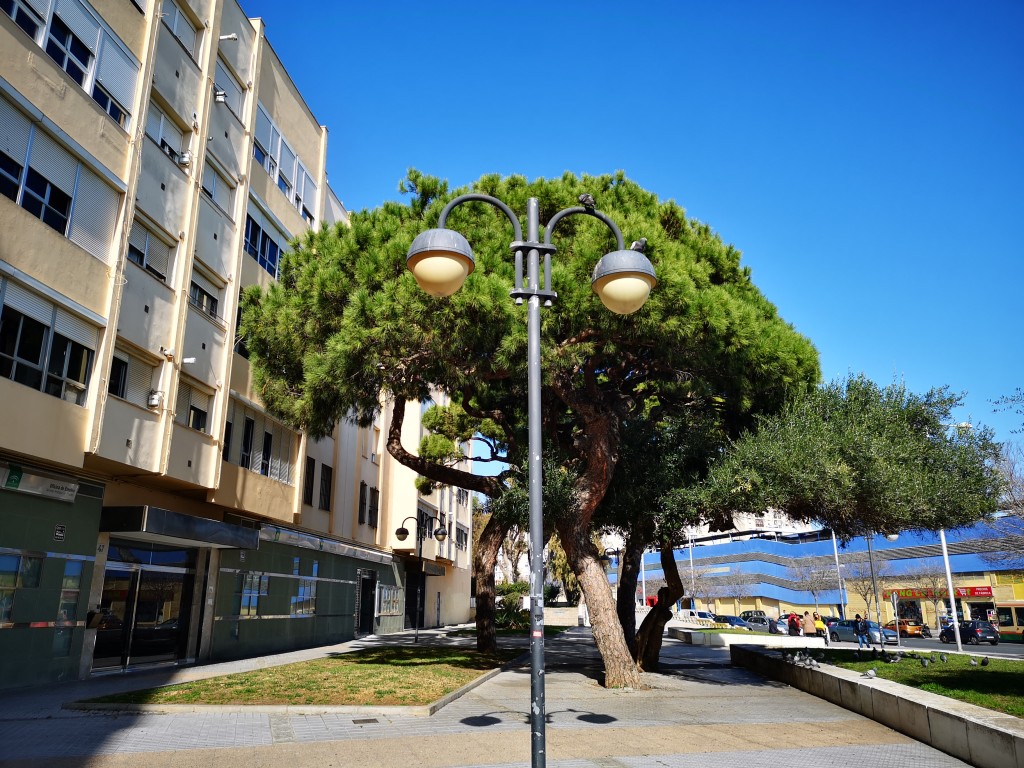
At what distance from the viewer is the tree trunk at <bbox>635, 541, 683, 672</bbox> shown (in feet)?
55.3

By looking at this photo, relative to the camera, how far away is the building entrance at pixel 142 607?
1505 cm

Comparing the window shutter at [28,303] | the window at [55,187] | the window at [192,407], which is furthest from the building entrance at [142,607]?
the window at [55,187]

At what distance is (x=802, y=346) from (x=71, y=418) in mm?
14100

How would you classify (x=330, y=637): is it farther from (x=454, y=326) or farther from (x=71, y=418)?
(x=454, y=326)

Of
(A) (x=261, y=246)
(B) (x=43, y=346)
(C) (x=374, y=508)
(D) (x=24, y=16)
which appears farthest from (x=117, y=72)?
(C) (x=374, y=508)

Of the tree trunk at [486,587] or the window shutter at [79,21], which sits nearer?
the window shutter at [79,21]

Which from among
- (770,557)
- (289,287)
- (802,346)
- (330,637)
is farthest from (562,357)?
(770,557)

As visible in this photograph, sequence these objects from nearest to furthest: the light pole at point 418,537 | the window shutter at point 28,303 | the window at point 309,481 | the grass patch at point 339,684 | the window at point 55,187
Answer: the grass patch at point 339,684, the window shutter at point 28,303, the window at point 55,187, the window at point 309,481, the light pole at point 418,537

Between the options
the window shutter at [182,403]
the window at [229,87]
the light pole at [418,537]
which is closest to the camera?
the window shutter at [182,403]

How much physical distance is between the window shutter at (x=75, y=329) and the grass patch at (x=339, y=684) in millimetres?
6144

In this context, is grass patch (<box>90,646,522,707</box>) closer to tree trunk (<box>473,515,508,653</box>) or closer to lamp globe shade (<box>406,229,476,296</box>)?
tree trunk (<box>473,515,508,653</box>)

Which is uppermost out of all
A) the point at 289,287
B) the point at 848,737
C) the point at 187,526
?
the point at 289,287

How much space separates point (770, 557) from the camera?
7462cm

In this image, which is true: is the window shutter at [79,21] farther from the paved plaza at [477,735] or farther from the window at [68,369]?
the paved plaza at [477,735]
